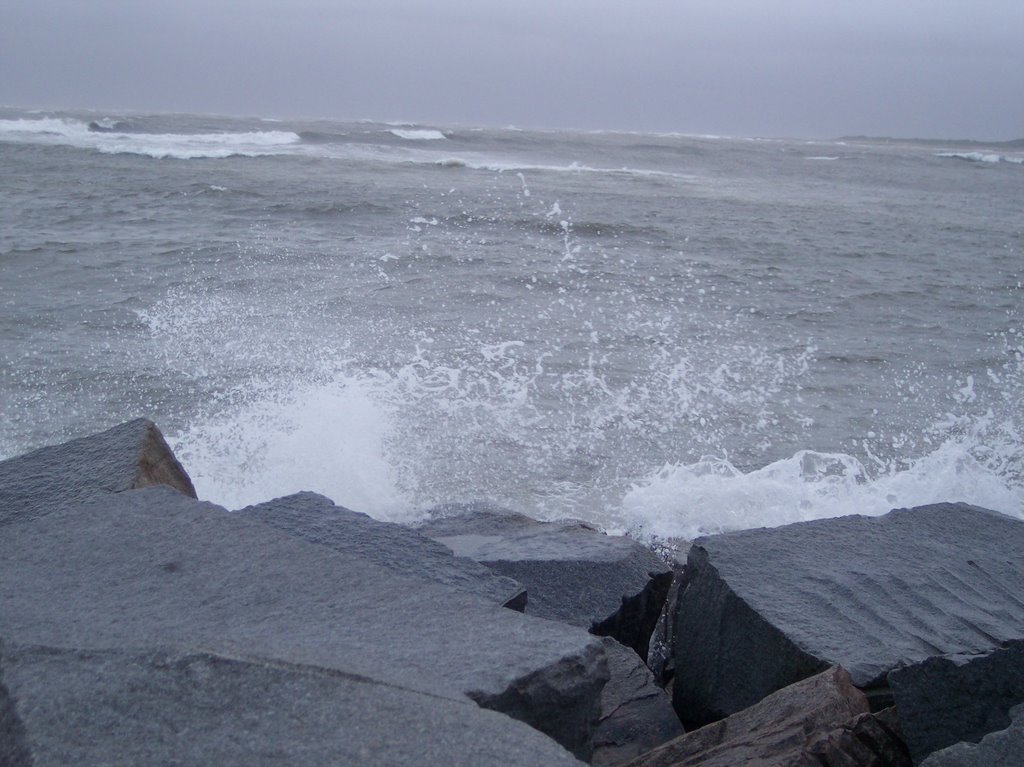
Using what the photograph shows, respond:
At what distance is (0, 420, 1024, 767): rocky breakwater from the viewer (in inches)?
57.4

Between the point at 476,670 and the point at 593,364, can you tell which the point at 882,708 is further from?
the point at 593,364

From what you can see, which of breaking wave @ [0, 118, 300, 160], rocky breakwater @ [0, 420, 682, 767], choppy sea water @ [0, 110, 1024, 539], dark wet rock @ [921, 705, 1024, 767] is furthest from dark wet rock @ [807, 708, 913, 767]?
breaking wave @ [0, 118, 300, 160]

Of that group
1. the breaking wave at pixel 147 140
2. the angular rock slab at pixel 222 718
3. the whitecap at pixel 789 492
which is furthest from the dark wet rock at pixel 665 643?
the breaking wave at pixel 147 140

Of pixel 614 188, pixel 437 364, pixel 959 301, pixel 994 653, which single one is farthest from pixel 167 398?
pixel 614 188

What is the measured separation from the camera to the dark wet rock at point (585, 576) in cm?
269

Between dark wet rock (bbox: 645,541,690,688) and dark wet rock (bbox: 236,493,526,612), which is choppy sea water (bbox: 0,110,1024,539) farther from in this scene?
dark wet rock (bbox: 236,493,526,612)

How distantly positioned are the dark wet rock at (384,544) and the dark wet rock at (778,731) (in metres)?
0.53

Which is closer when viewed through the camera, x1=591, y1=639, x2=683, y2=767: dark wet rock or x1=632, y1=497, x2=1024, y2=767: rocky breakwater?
x1=632, y1=497, x2=1024, y2=767: rocky breakwater

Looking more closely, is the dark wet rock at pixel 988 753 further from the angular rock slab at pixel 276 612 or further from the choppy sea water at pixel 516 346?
the choppy sea water at pixel 516 346

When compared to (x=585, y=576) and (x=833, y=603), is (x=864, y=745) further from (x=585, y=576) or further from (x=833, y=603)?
(x=585, y=576)

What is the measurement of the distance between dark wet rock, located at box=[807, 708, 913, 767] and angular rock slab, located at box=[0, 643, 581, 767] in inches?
22.7

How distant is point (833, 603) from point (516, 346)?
15.2 ft

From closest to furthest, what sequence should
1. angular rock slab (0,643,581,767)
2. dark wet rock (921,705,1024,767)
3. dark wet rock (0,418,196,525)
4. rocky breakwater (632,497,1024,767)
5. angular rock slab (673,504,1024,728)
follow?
angular rock slab (0,643,581,767), dark wet rock (921,705,1024,767), rocky breakwater (632,497,1024,767), angular rock slab (673,504,1024,728), dark wet rock (0,418,196,525)

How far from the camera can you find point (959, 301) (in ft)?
31.1
